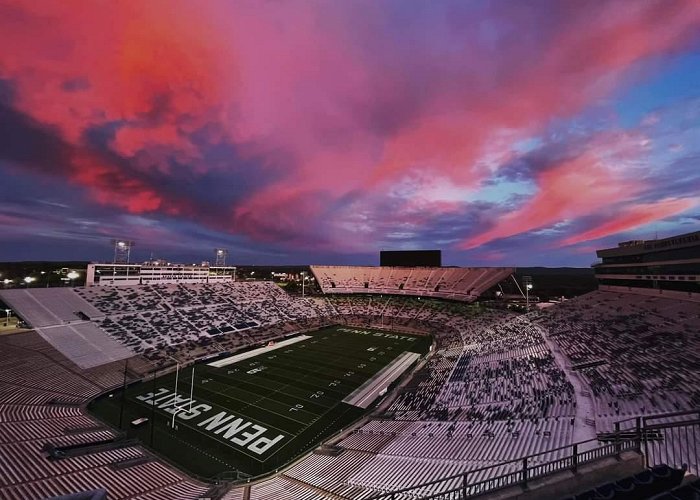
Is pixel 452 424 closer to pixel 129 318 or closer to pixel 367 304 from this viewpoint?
pixel 129 318

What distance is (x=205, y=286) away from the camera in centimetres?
6294

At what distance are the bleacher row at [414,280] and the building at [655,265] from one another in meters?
20.2

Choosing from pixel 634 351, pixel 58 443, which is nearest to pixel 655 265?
pixel 634 351

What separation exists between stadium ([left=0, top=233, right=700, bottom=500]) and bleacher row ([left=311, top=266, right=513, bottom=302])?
12609 millimetres

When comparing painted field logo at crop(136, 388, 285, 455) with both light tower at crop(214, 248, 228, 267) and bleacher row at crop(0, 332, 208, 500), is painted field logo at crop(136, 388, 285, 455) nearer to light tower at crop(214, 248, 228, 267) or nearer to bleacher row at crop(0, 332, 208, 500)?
bleacher row at crop(0, 332, 208, 500)

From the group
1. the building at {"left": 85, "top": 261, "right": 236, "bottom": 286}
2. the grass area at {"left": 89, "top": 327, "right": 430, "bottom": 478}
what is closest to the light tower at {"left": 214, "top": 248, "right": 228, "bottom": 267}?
the building at {"left": 85, "top": 261, "right": 236, "bottom": 286}

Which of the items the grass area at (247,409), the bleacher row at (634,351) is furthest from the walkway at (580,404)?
the grass area at (247,409)

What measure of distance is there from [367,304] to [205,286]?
33915 millimetres

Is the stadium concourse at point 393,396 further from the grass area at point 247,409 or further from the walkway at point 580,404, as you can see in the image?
the grass area at point 247,409

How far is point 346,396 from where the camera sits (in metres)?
31.8

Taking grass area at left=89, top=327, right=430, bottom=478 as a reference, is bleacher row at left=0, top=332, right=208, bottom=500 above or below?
above

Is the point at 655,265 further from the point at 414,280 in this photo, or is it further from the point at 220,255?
the point at 220,255

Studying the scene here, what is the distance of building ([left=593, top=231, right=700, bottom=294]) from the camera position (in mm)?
31938

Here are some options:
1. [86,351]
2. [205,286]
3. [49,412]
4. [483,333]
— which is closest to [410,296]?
[483,333]
